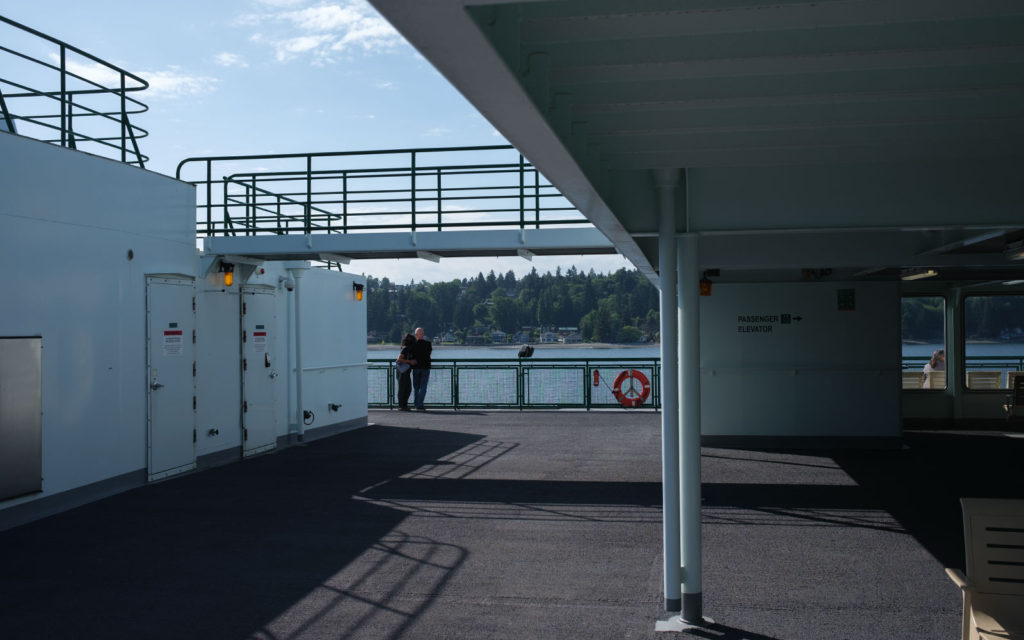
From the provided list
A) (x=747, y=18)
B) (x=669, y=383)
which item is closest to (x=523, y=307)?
(x=669, y=383)

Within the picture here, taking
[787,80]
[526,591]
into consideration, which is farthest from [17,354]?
[787,80]

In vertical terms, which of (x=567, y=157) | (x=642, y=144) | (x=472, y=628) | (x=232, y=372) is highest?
(x=642, y=144)

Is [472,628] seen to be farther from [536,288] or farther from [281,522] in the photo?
[536,288]

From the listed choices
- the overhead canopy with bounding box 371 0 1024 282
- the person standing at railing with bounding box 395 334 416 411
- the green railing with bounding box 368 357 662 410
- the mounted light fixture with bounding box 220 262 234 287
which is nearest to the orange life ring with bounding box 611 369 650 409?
the green railing with bounding box 368 357 662 410

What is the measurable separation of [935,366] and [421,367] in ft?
33.2

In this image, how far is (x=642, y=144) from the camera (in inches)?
200

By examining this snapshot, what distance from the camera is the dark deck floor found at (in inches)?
225

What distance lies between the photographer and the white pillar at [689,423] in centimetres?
582

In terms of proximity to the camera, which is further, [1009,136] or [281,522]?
[281,522]

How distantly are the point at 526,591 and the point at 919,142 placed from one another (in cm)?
390

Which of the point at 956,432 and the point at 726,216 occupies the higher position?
the point at 726,216

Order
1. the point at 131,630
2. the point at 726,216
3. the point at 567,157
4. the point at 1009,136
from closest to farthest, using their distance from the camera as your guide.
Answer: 1. the point at 567,157
2. the point at 1009,136
3. the point at 131,630
4. the point at 726,216

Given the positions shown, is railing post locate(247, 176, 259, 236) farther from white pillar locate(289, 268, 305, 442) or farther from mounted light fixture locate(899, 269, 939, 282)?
mounted light fixture locate(899, 269, 939, 282)

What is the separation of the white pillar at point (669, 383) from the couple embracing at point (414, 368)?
43.7 feet
